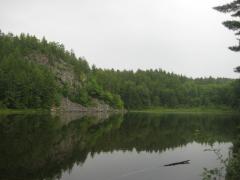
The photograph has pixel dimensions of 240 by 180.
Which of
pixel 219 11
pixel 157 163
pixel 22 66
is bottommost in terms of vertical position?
pixel 157 163

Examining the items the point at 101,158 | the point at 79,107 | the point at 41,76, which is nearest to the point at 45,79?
the point at 41,76

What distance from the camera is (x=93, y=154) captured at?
108 ft

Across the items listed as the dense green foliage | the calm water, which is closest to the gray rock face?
the dense green foliage

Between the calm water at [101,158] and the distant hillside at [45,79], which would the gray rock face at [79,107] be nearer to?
the distant hillside at [45,79]

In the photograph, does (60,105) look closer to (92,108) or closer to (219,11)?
(92,108)

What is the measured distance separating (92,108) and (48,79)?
40673mm

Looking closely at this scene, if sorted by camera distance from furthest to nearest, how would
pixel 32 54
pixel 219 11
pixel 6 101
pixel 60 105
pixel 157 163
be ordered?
pixel 32 54
pixel 60 105
pixel 6 101
pixel 157 163
pixel 219 11

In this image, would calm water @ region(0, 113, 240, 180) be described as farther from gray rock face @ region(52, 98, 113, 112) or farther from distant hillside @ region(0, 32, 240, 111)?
gray rock face @ region(52, 98, 113, 112)

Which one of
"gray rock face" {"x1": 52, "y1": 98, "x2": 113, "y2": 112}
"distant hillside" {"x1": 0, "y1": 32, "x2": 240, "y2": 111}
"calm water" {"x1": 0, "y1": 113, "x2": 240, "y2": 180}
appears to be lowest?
"calm water" {"x1": 0, "y1": 113, "x2": 240, "y2": 180}

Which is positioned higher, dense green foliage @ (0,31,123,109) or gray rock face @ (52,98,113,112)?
dense green foliage @ (0,31,123,109)

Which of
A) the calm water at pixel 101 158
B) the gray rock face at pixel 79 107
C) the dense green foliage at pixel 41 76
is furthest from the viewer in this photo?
the gray rock face at pixel 79 107

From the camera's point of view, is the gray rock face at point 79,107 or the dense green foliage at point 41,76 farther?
the gray rock face at point 79,107

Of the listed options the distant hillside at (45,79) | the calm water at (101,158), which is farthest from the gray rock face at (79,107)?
the calm water at (101,158)

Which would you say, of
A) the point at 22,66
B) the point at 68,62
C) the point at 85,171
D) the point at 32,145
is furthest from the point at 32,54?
the point at 85,171
